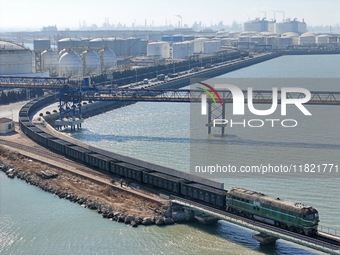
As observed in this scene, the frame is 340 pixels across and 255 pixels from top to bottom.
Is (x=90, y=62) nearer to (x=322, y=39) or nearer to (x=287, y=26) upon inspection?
(x=322, y=39)

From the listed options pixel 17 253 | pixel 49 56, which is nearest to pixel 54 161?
pixel 17 253

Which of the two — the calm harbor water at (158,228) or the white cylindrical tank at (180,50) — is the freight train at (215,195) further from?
the white cylindrical tank at (180,50)

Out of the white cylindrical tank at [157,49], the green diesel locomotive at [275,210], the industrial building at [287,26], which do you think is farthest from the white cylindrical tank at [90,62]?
the industrial building at [287,26]

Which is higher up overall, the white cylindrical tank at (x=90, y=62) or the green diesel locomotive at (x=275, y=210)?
the white cylindrical tank at (x=90, y=62)

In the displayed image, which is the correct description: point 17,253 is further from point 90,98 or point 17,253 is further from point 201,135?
point 90,98

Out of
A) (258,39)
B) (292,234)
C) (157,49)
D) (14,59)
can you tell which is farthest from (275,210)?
(258,39)

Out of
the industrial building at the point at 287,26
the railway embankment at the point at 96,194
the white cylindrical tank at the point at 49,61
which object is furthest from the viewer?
the industrial building at the point at 287,26

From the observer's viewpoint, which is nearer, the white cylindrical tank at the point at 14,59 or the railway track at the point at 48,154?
the railway track at the point at 48,154
